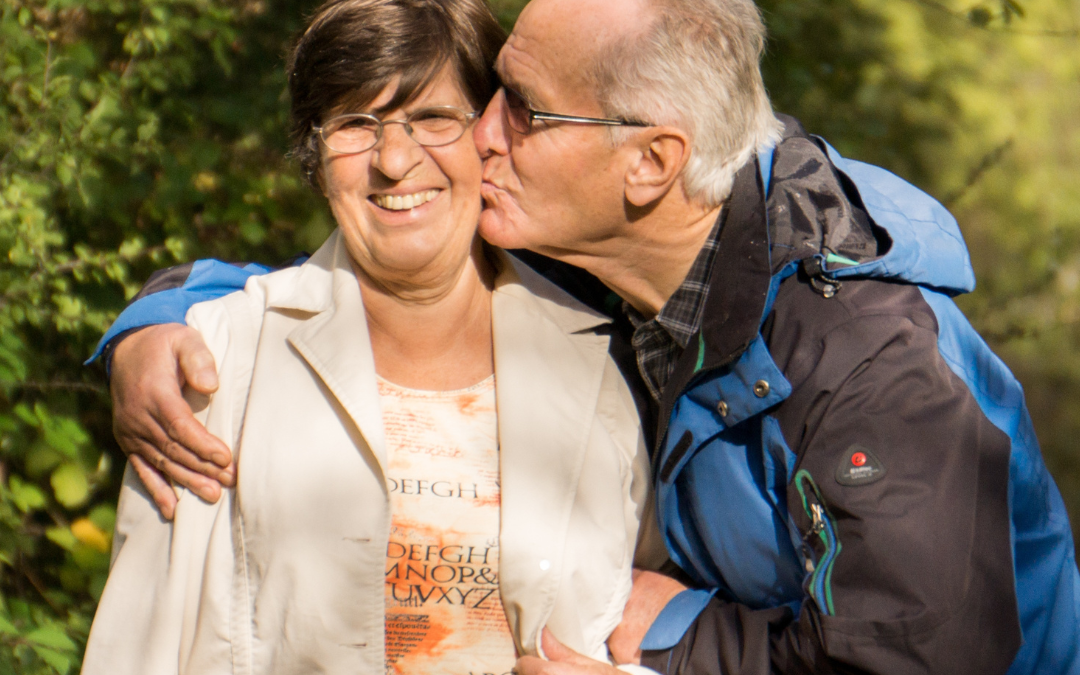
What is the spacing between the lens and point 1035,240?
457cm

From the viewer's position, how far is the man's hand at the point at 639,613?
212cm

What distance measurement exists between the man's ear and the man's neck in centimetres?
5

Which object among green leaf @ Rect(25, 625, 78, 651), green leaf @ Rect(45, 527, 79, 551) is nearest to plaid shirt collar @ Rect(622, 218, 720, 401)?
green leaf @ Rect(25, 625, 78, 651)

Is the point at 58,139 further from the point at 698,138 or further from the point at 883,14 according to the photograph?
the point at 883,14

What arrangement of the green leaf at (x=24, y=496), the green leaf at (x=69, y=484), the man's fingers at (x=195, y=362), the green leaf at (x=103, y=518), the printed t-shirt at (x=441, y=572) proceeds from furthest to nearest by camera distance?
the green leaf at (x=103, y=518) → the green leaf at (x=69, y=484) → the green leaf at (x=24, y=496) → the printed t-shirt at (x=441, y=572) → the man's fingers at (x=195, y=362)

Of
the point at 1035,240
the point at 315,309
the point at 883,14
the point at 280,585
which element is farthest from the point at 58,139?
the point at 1035,240

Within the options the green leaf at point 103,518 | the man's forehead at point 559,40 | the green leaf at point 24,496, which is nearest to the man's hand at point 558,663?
the man's forehead at point 559,40

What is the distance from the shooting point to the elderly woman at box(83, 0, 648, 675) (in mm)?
1977

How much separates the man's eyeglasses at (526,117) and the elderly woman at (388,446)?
0.28 ft

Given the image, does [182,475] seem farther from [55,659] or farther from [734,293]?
[734,293]

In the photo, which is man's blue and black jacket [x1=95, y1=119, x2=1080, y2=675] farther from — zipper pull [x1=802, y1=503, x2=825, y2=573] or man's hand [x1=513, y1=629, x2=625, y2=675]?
man's hand [x1=513, y1=629, x2=625, y2=675]

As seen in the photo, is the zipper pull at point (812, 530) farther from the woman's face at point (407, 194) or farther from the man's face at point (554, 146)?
the woman's face at point (407, 194)

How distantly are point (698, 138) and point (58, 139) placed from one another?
1.90 meters

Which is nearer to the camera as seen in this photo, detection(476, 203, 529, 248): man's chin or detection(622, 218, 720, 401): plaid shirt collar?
detection(622, 218, 720, 401): plaid shirt collar
